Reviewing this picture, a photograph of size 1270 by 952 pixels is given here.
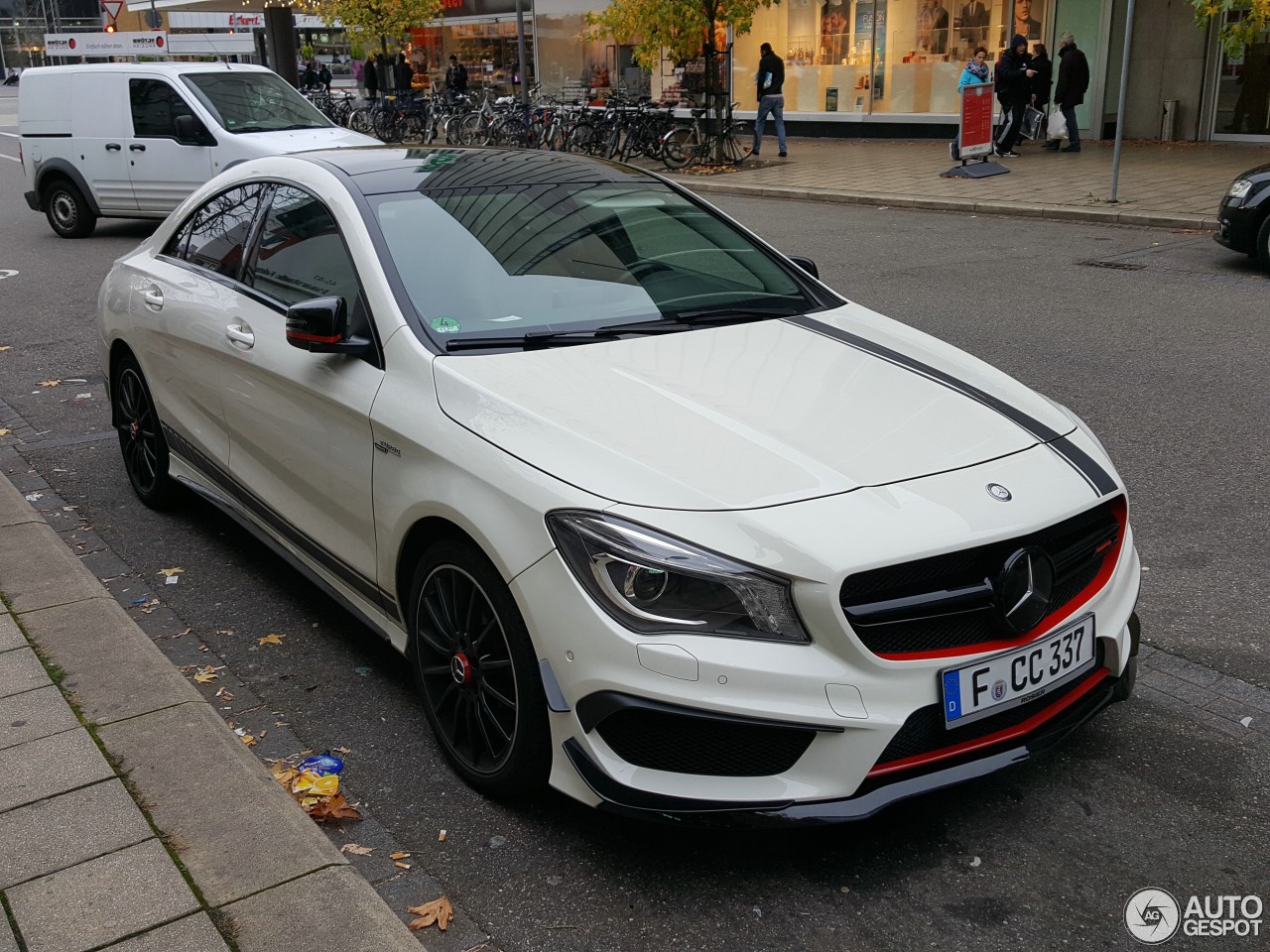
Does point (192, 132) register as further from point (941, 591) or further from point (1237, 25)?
point (941, 591)

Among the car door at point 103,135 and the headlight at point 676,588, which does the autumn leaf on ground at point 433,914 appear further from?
the car door at point 103,135

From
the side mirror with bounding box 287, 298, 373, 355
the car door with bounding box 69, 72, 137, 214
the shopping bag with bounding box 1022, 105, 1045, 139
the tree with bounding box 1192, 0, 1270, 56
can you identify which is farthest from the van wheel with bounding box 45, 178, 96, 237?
the shopping bag with bounding box 1022, 105, 1045, 139

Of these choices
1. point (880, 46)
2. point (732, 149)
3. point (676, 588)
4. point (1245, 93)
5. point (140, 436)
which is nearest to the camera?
point (676, 588)

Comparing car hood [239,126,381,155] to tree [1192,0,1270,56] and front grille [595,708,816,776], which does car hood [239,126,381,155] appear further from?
front grille [595,708,816,776]

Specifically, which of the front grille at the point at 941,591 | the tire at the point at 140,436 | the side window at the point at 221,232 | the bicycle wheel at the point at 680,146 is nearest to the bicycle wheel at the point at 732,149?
the bicycle wheel at the point at 680,146

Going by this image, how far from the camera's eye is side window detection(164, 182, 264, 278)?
4.80 meters

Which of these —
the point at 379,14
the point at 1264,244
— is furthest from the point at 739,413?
the point at 379,14

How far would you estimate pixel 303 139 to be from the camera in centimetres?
1397

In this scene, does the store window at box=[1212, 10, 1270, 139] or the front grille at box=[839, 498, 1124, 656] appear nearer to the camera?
the front grille at box=[839, 498, 1124, 656]

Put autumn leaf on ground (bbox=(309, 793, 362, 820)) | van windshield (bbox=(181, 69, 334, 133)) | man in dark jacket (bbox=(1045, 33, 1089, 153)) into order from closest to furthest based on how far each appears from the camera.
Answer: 1. autumn leaf on ground (bbox=(309, 793, 362, 820))
2. van windshield (bbox=(181, 69, 334, 133))
3. man in dark jacket (bbox=(1045, 33, 1089, 153))

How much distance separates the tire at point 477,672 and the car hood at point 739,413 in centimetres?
36

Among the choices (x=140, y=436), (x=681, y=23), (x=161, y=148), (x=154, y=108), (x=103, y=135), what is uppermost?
(x=681, y=23)

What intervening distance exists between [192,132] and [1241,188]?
35.3 ft

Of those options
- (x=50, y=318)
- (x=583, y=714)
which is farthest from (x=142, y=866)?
(x=50, y=318)
